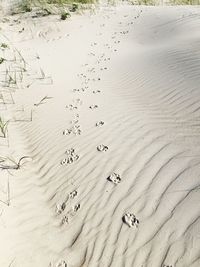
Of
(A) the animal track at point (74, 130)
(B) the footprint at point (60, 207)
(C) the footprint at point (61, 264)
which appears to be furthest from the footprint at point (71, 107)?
(C) the footprint at point (61, 264)

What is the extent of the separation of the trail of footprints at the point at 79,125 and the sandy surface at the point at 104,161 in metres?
0.01

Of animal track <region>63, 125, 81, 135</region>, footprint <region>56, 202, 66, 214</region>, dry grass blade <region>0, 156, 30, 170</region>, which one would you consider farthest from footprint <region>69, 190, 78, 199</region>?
animal track <region>63, 125, 81, 135</region>

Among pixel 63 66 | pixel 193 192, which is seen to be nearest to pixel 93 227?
pixel 193 192

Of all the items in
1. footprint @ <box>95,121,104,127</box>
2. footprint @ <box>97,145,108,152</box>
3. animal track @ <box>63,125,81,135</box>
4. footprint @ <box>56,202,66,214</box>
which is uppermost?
footprint @ <box>95,121,104,127</box>

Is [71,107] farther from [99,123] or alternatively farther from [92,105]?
[99,123]

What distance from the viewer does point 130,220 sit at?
311cm

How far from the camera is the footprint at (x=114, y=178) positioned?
3.62 meters

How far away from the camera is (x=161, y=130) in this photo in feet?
13.6

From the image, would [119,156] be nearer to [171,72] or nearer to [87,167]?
[87,167]

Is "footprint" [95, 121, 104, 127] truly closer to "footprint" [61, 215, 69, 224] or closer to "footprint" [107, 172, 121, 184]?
"footprint" [107, 172, 121, 184]

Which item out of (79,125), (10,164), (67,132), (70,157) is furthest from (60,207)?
(79,125)

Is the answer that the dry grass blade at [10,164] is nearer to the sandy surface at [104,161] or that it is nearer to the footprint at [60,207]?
the sandy surface at [104,161]

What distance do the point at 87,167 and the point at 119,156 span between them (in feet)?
1.26

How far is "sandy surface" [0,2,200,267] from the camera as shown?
2984mm
